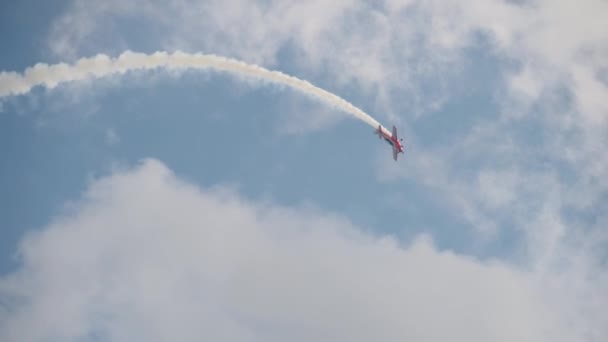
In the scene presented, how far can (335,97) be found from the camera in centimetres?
18462

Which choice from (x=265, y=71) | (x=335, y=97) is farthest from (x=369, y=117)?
(x=265, y=71)

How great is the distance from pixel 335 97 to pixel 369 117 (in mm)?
15345

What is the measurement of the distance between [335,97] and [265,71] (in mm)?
18691

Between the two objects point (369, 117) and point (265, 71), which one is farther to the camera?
point (369, 117)

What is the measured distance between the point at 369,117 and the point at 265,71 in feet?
110

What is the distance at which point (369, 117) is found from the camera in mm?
196875

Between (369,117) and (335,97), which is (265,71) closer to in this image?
(335,97)

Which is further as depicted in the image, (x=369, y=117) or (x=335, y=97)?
(x=369, y=117)

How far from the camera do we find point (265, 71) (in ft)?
573
